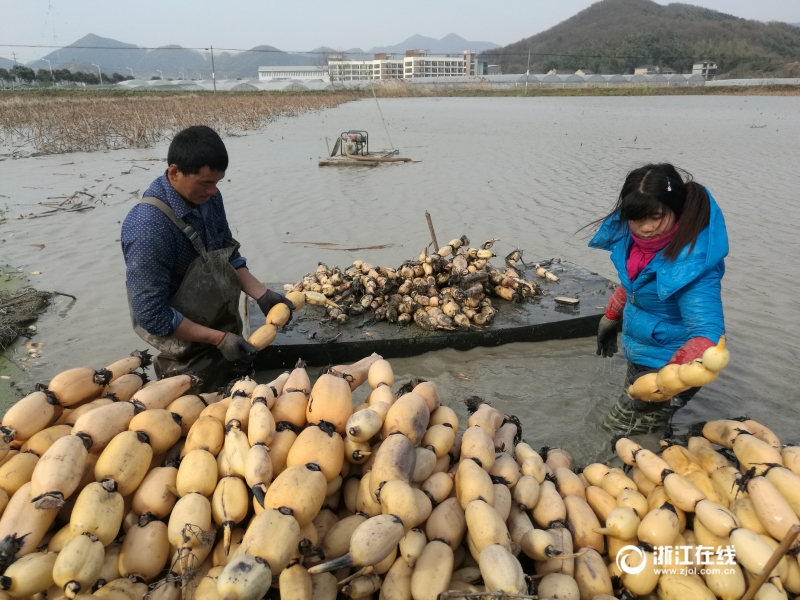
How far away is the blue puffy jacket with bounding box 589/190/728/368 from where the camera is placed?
106 inches

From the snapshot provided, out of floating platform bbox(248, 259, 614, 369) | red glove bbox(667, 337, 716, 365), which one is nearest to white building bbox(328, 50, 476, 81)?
floating platform bbox(248, 259, 614, 369)

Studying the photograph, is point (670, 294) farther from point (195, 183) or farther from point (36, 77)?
point (36, 77)

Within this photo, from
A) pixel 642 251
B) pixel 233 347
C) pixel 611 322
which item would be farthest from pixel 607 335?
pixel 233 347

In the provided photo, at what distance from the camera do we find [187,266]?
3.29m

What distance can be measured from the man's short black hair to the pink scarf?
2.49m

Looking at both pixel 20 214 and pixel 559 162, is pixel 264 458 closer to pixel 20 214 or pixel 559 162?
pixel 20 214

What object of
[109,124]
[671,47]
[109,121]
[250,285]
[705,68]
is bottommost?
[250,285]

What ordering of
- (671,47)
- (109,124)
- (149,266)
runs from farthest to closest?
(671,47), (109,124), (149,266)

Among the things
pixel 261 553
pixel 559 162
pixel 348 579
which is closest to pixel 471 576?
pixel 348 579

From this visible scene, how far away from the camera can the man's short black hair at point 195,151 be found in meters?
2.88

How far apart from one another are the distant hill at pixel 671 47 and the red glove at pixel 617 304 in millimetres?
112653

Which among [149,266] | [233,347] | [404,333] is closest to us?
[149,266]

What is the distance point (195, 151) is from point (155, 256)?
2.22ft
